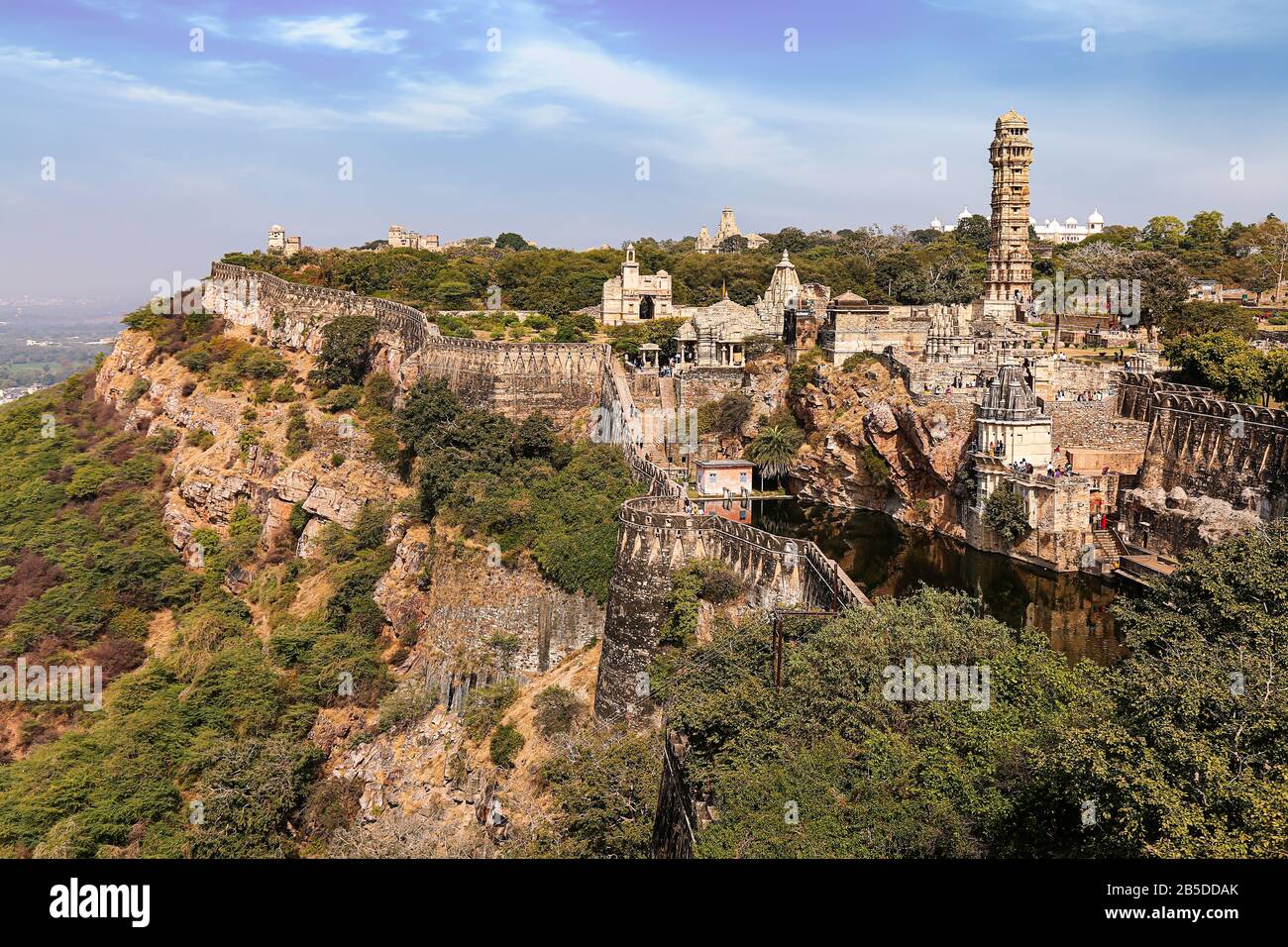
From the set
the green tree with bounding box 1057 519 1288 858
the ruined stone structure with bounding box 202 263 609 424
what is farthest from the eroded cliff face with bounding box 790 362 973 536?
the green tree with bounding box 1057 519 1288 858

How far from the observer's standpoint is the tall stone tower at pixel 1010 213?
189 ft

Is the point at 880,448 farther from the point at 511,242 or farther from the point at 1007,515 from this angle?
the point at 511,242

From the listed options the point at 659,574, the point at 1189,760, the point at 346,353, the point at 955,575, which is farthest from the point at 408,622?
the point at 1189,760

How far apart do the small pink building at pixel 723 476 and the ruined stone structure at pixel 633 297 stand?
16439 mm

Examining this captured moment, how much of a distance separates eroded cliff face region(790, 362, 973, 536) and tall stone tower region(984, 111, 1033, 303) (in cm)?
1815

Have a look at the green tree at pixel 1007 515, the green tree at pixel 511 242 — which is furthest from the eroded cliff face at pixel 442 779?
the green tree at pixel 511 242

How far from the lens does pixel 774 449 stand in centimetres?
4675

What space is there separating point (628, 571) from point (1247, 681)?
13.0 m

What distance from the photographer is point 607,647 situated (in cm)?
2333

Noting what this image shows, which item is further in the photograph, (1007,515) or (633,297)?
(633,297)

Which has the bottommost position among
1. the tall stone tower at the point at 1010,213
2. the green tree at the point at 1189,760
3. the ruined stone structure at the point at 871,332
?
the green tree at the point at 1189,760

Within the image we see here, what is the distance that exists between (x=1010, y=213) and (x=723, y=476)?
29.8 meters

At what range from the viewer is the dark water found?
3077 cm

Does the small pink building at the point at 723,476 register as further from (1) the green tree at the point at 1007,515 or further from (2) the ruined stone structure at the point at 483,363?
(1) the green tree at the point at 1007,515
